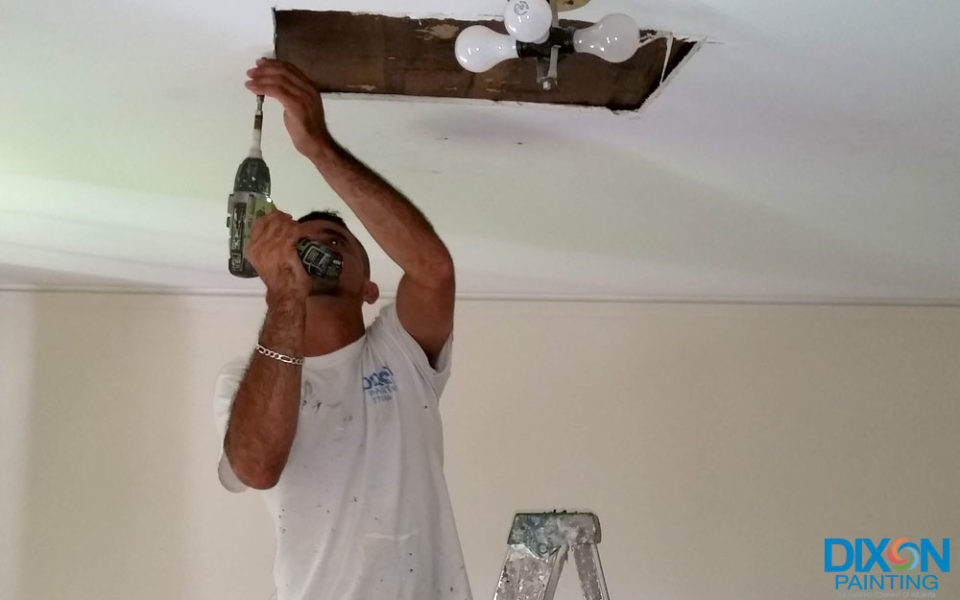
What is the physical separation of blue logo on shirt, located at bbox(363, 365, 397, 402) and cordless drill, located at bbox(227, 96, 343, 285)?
0.56 feet

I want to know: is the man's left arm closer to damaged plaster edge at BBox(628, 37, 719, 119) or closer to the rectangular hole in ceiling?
the rectangular hole in ceiling

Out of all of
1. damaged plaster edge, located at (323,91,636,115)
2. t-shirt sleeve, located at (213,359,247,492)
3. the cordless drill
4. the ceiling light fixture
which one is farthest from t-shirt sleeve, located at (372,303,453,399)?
the ceiling light fixture

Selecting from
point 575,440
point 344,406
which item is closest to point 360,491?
point 344,406

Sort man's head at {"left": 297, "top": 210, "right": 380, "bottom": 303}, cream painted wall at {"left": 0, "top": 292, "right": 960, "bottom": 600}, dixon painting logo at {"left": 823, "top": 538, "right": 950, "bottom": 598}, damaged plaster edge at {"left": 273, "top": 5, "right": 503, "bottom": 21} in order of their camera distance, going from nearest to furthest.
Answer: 1. damaged plaster edge at {"left": 273, "top": 5, "right": 503, "bottom": 21}
2. man's head at {"left": 297, "top": 210, "right": 380, "bottom": 303}
3. cream painted wall at {"left": 0, "top": 292, "right": 960, "bottom": 600}
4. dixon painting logo at {"left": 823, "top": 538, "right": 950, "bottom": 598}

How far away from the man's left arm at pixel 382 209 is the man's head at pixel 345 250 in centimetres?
9

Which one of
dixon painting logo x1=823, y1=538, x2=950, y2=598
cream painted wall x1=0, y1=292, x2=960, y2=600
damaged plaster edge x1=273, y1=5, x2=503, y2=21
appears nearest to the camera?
damaged plaster edge x1=273, y1=5, x2=503, y2=21

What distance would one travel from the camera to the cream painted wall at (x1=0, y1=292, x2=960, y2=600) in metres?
2.71

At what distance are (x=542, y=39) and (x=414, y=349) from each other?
586 millimetres

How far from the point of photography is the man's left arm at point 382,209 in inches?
49.5

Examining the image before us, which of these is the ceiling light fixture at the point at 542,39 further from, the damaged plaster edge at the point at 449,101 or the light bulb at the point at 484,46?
the damaged plaster edge at the point at 449,101

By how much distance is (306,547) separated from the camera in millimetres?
1277

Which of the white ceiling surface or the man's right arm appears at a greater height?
the white ceiling surface

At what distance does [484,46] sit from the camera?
1098mm

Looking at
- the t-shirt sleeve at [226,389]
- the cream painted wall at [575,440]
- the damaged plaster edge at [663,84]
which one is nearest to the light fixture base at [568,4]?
the damaged plaster edge at [663,84]
